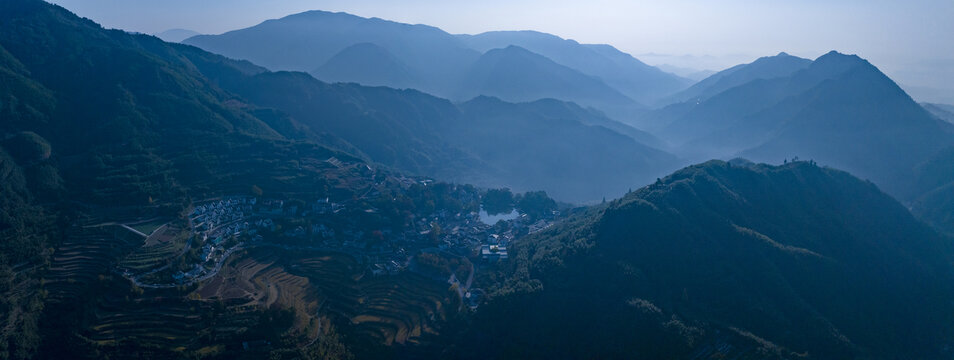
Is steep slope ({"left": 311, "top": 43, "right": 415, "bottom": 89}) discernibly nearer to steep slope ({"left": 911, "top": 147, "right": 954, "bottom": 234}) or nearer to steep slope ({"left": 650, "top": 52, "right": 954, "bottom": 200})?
steep slope ({"left": 650, "top": 52, "right": 954, "bottom": 200})

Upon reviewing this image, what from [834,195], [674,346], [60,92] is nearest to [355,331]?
[674,346]

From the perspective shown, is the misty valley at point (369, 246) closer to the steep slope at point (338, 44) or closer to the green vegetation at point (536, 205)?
the green vegetation at point (536, 205)

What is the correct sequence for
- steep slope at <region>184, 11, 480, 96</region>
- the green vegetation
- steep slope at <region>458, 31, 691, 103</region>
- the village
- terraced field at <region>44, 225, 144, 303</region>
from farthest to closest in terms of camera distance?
1. steep slope at <region>458, 31, 691, 103</region>
2. steep slope at <region>184, 11, 480, 96</region>
3. the green vegetation
4. the village
5. terraced field at <region>44, 225, 144, 303</region>

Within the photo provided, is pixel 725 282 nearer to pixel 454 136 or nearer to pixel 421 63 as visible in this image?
pixel 454 136

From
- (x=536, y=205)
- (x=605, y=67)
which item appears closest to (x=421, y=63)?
(x=605, y=67)

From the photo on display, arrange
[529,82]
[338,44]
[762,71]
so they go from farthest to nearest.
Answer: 1. [338,44]
2. [529,82]
3. [762,71]

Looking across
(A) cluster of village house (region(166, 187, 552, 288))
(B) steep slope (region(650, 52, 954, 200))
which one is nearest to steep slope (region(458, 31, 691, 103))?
(B) steep slope (region(650, 52, 954, 200))

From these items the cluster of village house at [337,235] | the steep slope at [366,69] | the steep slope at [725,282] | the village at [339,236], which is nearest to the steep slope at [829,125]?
the steep slope at [725,282]
